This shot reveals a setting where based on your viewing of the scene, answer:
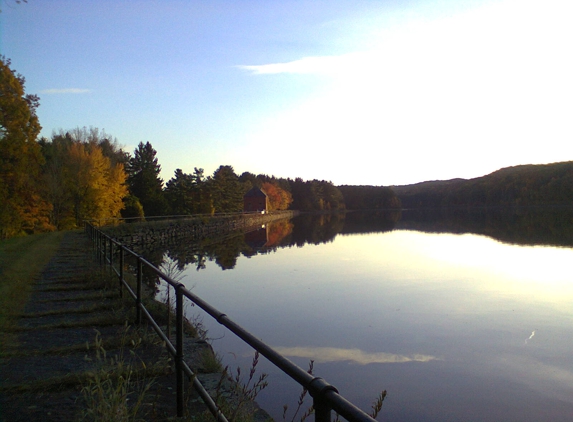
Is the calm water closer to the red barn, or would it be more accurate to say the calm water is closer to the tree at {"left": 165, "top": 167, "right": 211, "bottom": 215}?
the tree at {"left": 165, "top": 167, "right": 211, "bottom": 215}

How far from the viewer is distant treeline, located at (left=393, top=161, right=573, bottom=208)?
11756 centimetres

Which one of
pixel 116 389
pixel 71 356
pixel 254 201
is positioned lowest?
pixel 71 356

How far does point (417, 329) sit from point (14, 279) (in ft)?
31.1

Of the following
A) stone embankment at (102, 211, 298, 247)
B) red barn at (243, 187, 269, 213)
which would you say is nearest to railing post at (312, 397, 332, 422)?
stone embankment at (102, 211, 298, 247)

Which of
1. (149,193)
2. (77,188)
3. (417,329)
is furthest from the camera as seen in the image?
(149,193)

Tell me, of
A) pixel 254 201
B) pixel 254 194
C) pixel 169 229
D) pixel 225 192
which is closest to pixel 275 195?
pixel 254 194

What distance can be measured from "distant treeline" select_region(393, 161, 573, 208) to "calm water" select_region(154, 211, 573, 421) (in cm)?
11398

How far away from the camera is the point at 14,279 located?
1050 centimetres

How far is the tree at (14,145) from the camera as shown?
25109 mm

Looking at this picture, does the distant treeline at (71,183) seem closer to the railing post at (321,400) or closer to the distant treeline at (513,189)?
the railing post at (321,400)

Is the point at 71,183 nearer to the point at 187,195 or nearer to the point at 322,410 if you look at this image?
the point at 187,195

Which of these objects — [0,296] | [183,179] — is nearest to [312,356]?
[0,296]

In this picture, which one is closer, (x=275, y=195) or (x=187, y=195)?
(x=187, y=195)

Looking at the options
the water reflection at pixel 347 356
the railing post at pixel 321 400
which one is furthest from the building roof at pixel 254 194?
the railing post at pixel 321 400
